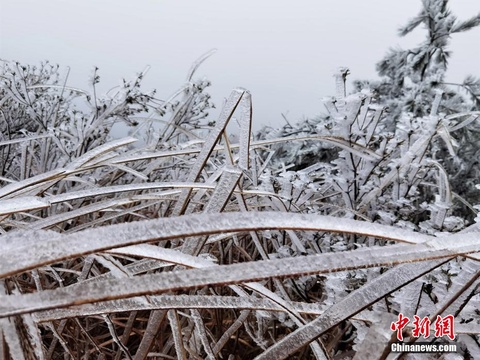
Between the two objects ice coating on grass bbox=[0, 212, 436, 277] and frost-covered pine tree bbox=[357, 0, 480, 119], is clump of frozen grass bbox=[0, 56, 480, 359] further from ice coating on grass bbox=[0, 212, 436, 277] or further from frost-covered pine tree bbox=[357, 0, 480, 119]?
frost-covered pine tree bbox=[357, 0, 480, 119]

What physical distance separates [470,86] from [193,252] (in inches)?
149

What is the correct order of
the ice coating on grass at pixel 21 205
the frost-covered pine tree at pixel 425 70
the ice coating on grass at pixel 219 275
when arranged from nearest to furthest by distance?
the ice coating on grass at pixel 219 275
the ice coating on grass at pixel 21 205
the frost-covered pine tree at pixel 425 70

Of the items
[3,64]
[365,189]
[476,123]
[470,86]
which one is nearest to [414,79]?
[470,86]

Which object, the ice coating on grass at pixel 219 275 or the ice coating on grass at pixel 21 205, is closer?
the ice coating on grass at pixel 219 275

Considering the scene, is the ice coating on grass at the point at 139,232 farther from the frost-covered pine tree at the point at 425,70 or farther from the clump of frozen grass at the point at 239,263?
the frost-covered pine tree at the point at 425,70

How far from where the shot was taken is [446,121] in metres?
1.17

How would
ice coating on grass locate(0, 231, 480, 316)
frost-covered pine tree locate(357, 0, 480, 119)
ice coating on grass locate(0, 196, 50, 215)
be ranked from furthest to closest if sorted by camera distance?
frost-covered pine tree locate(357, 0, 480, 119), ice coating on grass locate(0, 196, 50, 215), ice coating on grass locate(0, 231, 480, 316)

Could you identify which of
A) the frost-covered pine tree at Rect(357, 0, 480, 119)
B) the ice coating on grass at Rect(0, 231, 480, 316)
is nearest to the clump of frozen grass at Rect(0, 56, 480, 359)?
the ice coating on grass at Rect(0, 231, 480, 316)

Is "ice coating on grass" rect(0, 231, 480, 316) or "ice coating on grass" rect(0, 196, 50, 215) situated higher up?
"ice coating on grass" rect(0, 231, 480, 316)

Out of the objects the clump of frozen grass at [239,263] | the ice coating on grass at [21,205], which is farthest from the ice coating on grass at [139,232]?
the ice coating on grass at [21,205]

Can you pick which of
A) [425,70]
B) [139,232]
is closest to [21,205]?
[139,232]

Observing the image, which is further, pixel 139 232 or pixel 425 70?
pixel 425 70

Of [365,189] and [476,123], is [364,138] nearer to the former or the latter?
[365,189]

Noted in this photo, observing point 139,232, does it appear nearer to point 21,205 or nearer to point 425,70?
point 21,205
